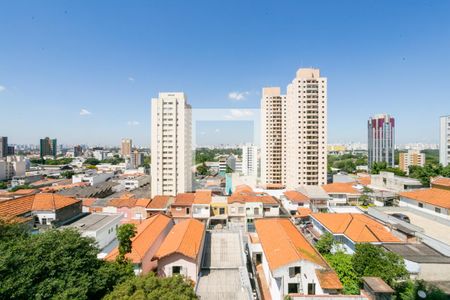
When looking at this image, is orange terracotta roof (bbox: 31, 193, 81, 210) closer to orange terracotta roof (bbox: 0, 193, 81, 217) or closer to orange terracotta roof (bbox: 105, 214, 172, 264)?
orange terracotta roof (bbox: 0, 193, 81, 217)

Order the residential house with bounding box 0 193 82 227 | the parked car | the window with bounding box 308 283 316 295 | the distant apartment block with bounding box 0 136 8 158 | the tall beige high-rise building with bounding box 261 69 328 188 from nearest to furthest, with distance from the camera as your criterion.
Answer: the window with bounding box 308 283 316 295
the residential house with bounding box 0 193 82 227
the parked car
the tall beige high-rise building with bounding box 261 69 328 188
the distant apartment block with bounding box 0 136 8 158

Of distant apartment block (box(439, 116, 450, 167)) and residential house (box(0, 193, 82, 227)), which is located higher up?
distant apartment block (box(439, 116, 450, 167))

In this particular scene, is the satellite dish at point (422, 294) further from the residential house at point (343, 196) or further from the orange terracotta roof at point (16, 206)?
the orange terracotta roof at point (16, 206)

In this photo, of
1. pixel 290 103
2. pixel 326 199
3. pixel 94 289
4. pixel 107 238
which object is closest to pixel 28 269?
pixel 94 289

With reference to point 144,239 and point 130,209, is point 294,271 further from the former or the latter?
point 130,209

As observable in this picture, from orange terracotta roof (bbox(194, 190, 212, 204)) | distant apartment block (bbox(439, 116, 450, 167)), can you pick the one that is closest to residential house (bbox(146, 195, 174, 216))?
orange terracotta roof (bbox(194, 190, 212, 204))

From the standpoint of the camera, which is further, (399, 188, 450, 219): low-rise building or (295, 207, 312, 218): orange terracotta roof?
(295, 207, 312, 218): orange terracotta roof

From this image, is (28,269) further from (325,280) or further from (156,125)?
(156,125)

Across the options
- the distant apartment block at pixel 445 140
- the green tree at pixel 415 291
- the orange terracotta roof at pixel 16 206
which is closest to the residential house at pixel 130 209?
the orange terracotta roof at pixel 16 206

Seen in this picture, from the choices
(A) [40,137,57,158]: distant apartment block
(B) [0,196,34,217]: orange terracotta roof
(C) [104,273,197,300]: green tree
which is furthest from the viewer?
(A) [40,137,57,158]: distant apartment block
